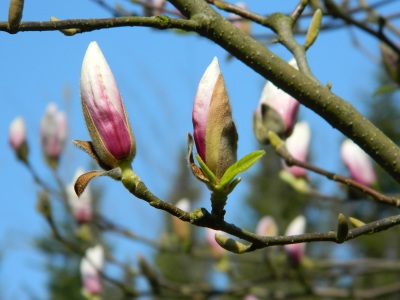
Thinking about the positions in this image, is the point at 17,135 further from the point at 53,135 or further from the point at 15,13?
the point at 15,13

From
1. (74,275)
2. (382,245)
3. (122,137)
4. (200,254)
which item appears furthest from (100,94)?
(382,245)

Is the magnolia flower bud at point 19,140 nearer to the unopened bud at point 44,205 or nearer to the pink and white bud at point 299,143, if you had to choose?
the unopened bud at point 44,205

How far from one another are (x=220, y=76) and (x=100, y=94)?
0.37 ft

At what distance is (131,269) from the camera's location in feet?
6.27

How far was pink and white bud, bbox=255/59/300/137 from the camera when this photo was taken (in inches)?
43.4

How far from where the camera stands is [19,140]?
72.3 inches

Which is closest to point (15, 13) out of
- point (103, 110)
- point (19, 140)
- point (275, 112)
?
point (103, 110)

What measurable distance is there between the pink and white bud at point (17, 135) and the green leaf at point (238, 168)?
1.23 m

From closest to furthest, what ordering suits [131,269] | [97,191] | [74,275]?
[131,269] → [74,275] → [97,191]

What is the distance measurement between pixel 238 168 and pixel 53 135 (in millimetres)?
1216

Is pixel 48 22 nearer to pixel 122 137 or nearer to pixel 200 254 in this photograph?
pixel 122 137

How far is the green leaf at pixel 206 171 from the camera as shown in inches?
26.2

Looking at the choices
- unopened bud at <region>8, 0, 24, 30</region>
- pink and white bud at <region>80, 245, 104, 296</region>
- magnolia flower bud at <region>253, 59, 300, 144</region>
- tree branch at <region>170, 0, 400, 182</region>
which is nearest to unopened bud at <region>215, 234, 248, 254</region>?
tree branch at <region>170, 0, 400, 182</region>

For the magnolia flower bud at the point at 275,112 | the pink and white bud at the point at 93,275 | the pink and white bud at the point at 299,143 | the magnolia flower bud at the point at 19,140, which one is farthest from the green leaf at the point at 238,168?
the pink and white bud at the point at 93,275
